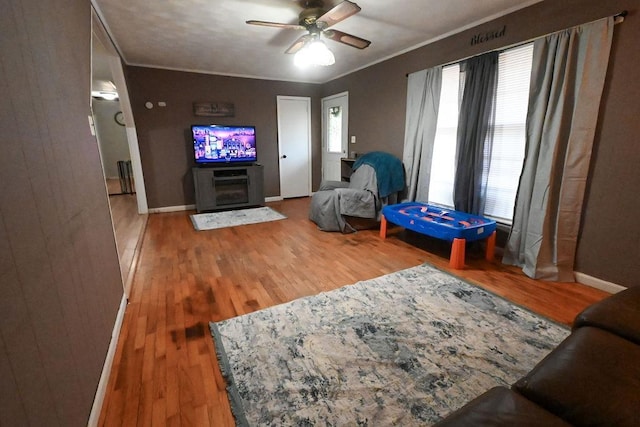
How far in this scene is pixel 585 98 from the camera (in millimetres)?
2311

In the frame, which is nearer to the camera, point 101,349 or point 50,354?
point 50,354

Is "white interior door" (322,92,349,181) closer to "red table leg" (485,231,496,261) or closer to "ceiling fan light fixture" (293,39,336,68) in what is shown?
"ceiling fan light fixture" (293,39,336,68)

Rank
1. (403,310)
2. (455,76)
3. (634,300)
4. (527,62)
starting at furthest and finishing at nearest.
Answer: (455,76)
(527,62)
(403,310)
(634,300)

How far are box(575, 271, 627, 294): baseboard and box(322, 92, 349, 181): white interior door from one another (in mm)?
3926

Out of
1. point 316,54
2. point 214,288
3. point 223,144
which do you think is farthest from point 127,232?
point 316,54

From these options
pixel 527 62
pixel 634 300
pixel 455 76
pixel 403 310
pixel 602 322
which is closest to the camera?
pixel 602 322

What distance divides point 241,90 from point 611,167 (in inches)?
209

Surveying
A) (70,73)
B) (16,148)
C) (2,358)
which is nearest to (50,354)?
(2,358)

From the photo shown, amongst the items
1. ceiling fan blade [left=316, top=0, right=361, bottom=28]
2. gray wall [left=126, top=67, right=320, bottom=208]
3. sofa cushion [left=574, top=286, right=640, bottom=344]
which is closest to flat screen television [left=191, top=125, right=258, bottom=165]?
gray wall [left=126, top=67, right=320, bottom=208]

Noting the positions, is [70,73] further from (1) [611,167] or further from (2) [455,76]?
(1) [611,167]

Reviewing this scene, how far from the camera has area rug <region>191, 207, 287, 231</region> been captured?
4.36m

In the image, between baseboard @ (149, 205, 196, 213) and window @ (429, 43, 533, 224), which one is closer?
window @ (429, 43, 533, 224)

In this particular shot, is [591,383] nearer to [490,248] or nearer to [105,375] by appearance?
[105,375]

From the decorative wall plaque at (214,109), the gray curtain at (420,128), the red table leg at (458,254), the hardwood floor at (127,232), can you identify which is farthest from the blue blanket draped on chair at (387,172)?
the hardwood floor at (127,232)
